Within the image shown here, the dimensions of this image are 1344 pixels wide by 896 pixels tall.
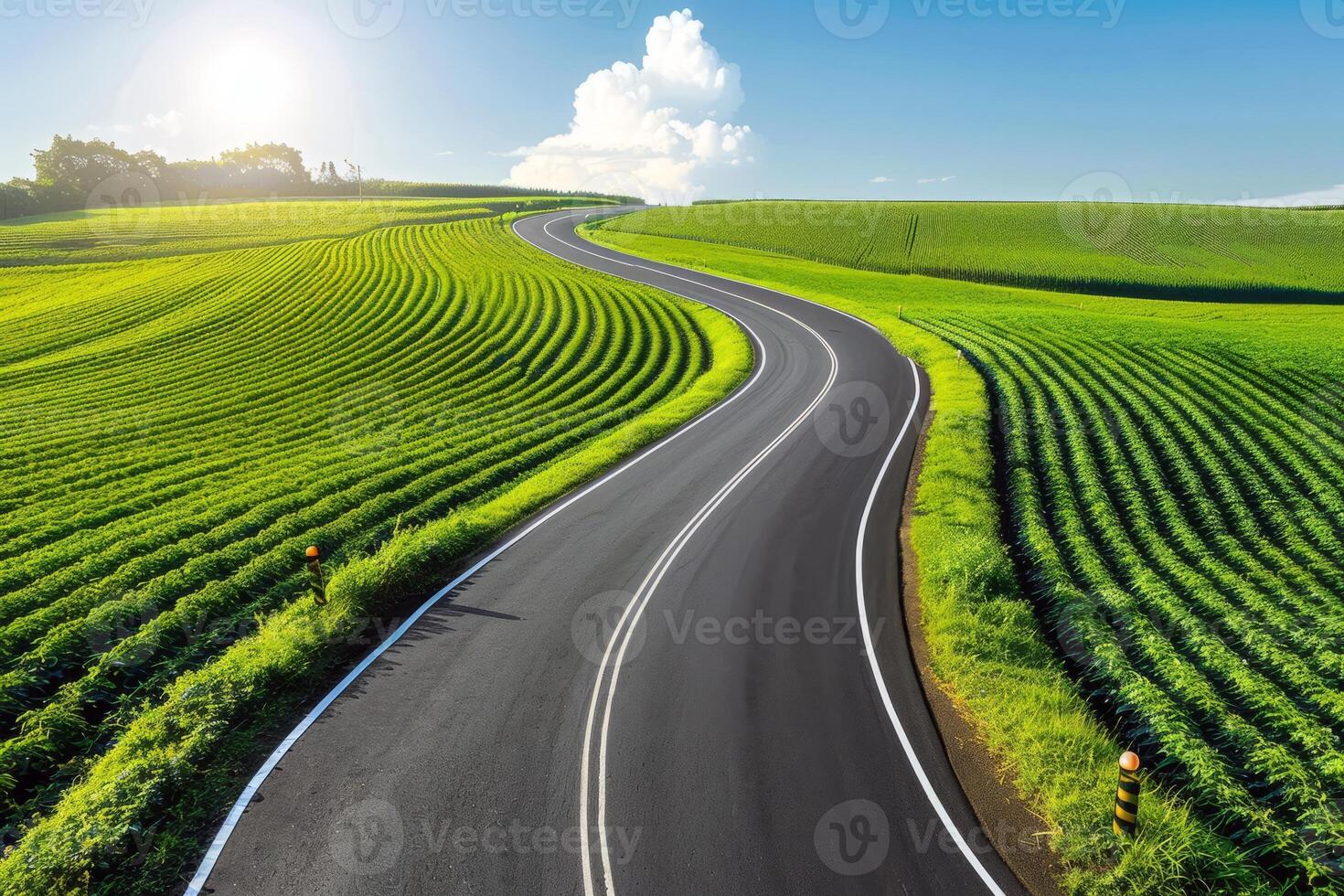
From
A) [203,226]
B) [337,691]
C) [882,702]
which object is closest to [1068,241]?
[882,702]

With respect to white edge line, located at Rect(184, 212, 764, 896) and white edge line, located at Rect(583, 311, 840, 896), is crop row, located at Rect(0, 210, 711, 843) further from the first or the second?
white edge line, located at Rect(583, 311, 840, 896)

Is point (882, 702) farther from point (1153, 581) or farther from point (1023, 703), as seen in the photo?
point (1153, 581)

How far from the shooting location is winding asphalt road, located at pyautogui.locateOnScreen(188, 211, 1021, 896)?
23.8 ft

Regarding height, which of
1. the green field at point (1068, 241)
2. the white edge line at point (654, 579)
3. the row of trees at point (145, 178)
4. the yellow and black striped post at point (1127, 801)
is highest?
the row of trees at point (145, 178)

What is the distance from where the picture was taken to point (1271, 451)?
70.5 ft

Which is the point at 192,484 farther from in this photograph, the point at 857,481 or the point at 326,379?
the point at 857,481

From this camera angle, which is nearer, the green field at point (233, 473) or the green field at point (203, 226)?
the green field at point (233, 473)

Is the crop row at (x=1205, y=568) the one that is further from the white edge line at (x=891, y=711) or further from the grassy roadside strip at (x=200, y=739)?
the grassy roadside strip at (x=200, y=739)

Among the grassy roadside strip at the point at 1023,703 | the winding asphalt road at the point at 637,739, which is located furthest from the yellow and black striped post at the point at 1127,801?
the winding asphalt road at the point at 637,739

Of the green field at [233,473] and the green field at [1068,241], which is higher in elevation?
the green field at [1068,241]

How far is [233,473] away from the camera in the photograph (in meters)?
19.8

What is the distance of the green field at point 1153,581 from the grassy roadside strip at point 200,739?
10.1 m

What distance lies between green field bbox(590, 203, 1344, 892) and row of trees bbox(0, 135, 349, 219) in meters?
147

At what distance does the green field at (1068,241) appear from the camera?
203ft
